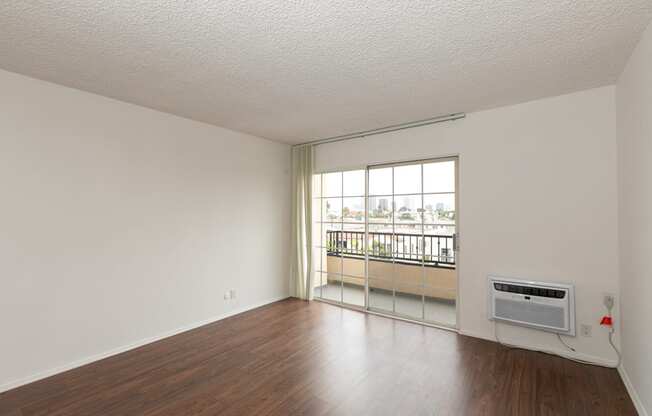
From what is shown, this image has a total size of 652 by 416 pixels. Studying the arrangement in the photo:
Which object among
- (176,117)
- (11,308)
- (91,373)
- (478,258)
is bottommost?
(91,373)

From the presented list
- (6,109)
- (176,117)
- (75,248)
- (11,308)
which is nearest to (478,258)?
(176,117)

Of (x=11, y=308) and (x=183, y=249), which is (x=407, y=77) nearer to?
(x=183, y=249)

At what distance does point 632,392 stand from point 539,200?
173cm

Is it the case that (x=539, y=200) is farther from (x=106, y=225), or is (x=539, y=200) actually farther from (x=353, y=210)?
(x=106, y=225)

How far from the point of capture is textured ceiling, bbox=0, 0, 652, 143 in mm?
1792

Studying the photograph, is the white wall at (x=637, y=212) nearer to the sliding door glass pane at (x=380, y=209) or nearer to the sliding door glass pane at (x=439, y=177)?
the sliding door glass pane at (x=439, y=177)

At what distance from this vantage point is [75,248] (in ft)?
9.53

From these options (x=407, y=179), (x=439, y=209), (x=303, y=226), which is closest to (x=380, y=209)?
(x=407, y=179)

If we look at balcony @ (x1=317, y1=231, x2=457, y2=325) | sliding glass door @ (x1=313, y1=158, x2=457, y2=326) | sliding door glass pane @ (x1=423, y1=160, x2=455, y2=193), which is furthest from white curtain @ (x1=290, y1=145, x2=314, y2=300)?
sliding door glass pane @ (x1=423, y1=160, x2=455, y2=193)

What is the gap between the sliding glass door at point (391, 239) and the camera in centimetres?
395

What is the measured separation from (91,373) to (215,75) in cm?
289

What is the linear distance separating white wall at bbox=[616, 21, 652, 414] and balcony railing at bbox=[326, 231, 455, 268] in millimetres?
1649

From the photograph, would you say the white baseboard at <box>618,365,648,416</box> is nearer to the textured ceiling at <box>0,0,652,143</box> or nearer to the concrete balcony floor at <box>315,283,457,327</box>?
the concrete balcony floor at <box>315,283,457,327</box>

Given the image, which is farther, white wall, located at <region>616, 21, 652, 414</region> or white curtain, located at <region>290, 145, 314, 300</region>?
white curtain, located at <region>290, 145, 314, 300</region>
